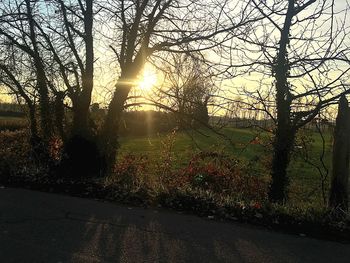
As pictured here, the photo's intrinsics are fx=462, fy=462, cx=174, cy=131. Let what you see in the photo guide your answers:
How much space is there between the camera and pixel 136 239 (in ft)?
18.6

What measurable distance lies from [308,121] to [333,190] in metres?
2.08

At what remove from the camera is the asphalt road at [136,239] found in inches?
202

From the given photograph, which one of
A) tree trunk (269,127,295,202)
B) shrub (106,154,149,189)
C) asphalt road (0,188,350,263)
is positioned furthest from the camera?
tree trunk (269,127,295,202)

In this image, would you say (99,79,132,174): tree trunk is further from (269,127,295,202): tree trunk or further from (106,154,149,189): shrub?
(269,127,295,202): tree trunk

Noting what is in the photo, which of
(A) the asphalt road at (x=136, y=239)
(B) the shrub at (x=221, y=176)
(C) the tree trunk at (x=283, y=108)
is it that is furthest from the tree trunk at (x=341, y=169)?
(B) the shrub at (x=221, y=176)

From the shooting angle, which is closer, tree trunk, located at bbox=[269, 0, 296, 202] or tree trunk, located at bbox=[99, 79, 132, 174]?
tree trunk, located at bbox=[269, 0, 296, 202]

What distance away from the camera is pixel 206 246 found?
5461 millimetres

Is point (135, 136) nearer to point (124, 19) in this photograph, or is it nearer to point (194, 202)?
point (124, 19)

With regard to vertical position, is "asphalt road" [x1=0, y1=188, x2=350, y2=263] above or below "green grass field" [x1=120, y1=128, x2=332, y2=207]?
below

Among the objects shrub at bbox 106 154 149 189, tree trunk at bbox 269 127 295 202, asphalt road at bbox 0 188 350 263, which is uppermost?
tree trunk at bbox 269 127 295 202

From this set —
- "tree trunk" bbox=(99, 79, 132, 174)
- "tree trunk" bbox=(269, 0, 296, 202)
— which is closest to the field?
"tree trunk" bbox=(269, 0, 296, 202)

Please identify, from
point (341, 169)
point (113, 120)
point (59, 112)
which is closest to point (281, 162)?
point (341, 169)

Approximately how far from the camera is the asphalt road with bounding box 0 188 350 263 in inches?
202

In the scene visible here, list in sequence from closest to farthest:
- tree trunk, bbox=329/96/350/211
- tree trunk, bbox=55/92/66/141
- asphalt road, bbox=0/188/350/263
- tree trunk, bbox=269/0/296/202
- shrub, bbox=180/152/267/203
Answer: asphalt road, bbox=0/188/350/263 < tree trunk, bbox=329/96/350/211 < tree trunk, bbox=269/0/296/202 < shrub, bbox=180/152/267/203 < tree trunk, bbox=55/92/66/141
